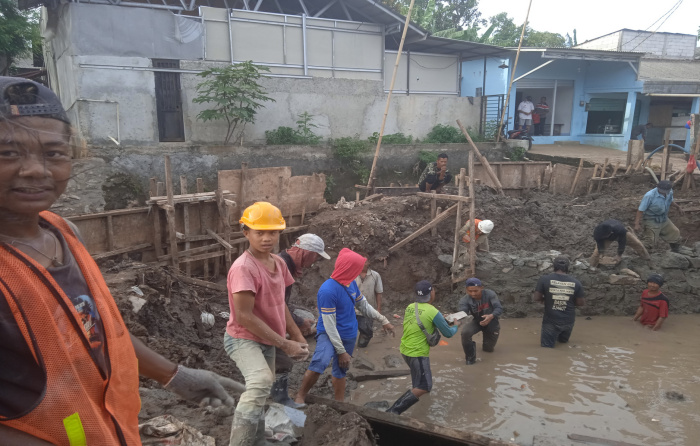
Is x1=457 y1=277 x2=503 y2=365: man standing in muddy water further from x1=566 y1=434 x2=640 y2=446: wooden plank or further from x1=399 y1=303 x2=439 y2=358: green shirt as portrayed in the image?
x1=566 y1=434 x2=640 y2=446: wooden plank

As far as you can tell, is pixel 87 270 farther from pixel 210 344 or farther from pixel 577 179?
pixel 577 179

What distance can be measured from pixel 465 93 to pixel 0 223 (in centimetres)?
1929

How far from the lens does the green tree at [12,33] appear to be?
1502 cm

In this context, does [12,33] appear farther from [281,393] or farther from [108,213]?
[281,393]

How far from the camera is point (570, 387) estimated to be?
588 cm

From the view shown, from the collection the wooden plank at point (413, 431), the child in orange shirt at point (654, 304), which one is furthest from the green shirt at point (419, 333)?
the child in orange shirt at point (654, 304)

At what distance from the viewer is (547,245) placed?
32.8 ft

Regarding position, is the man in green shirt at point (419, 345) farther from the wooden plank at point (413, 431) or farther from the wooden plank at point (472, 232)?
the wooden plank at point (472, 232)

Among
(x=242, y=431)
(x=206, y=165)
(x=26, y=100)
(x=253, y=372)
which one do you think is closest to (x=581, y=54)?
(x=206, y=165)

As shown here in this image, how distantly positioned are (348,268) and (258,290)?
1439 mm

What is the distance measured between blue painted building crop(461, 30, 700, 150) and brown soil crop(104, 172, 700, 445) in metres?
6.50

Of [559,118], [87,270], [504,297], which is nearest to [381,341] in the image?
[504,297]

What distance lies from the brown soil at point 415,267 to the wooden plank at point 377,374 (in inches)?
5.6

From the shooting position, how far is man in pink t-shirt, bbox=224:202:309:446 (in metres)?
3.06
